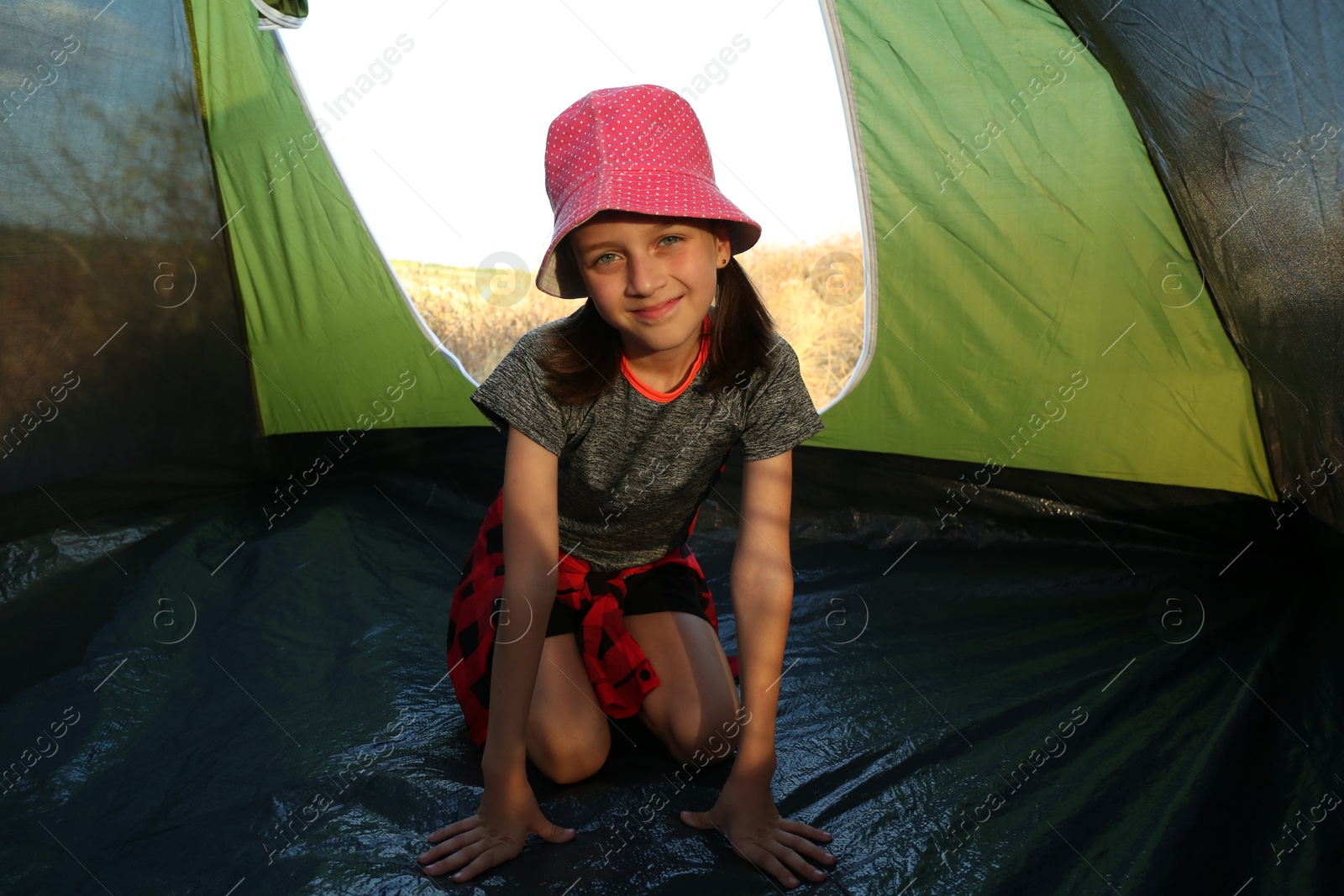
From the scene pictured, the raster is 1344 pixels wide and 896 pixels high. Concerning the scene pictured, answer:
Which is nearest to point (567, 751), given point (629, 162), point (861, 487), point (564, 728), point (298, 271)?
point (564, 728)

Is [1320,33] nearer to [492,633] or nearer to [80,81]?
[492,633]

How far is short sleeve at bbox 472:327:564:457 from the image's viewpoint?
46.9 inches

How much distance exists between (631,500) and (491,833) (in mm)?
491

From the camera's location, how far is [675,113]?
1.14 metres

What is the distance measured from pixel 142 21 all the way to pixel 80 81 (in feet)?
0.79

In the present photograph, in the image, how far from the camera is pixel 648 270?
1.10m

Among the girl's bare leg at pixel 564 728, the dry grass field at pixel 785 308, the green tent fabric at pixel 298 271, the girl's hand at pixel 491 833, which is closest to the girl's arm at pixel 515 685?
the girl's hand at pixel 491 833

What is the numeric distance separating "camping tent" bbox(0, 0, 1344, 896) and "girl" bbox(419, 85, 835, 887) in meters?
0.07

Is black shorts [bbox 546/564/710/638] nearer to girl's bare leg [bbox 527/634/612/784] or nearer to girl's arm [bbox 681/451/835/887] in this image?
girl's bare leg [bbox 527/634/612/784]

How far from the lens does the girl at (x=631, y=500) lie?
1097 millimetres

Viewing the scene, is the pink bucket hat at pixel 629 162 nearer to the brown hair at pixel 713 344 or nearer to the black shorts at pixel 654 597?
the brown hair at pixel 713 344

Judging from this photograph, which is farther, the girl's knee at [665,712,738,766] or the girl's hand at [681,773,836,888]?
the girl's knee at [665,712,738,766]

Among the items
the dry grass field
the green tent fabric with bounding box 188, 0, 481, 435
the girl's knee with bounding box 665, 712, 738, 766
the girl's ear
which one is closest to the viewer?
the girl's ear

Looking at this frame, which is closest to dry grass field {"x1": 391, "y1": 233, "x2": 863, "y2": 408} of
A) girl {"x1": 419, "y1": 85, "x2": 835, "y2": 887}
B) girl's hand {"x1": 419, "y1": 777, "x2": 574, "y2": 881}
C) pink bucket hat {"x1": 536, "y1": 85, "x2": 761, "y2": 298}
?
girl {"x1": 419, "y1": 85, "x2": 835, "y2": 887}
